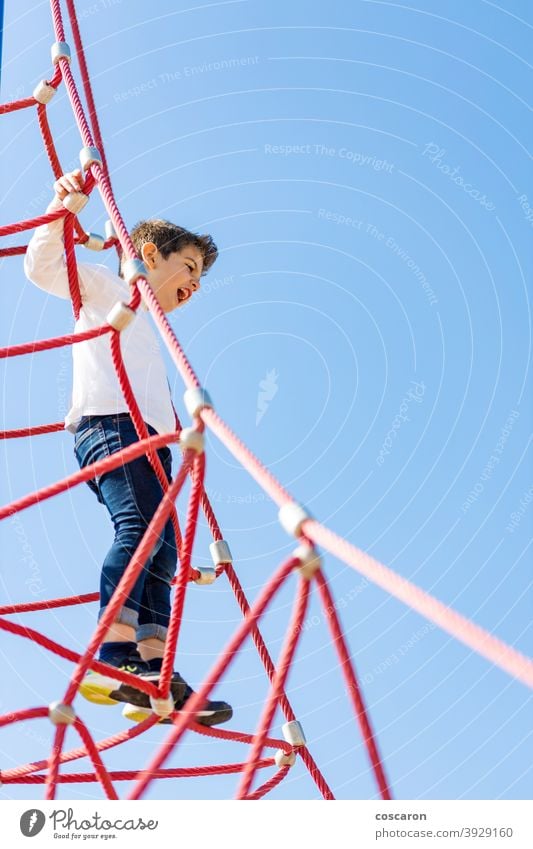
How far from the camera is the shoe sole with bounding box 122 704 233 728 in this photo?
2396 mm

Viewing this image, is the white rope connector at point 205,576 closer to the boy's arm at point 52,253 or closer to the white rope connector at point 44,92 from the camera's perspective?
the boy's arm at point 52,253

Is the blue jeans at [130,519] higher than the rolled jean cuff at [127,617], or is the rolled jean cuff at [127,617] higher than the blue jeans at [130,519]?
the blue jeans at [130,519]

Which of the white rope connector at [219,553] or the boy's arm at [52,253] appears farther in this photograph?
the white rope connector at [219,553]

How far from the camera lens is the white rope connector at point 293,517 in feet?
5.87

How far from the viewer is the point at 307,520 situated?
5.85 feet

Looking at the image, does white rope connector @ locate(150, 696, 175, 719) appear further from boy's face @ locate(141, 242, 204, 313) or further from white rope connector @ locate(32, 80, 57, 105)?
white rope connector @ locate(32, 80, 57, 105)

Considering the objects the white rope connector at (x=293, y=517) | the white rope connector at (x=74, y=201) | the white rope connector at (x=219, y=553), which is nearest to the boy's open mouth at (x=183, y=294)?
the white rope connector at (x=74, y=201)

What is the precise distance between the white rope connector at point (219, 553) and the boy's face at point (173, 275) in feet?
2.18

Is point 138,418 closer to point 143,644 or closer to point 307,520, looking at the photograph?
point 143,644

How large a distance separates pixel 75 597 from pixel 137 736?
2.19 ft

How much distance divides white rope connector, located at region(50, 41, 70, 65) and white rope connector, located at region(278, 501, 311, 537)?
2000 mm
